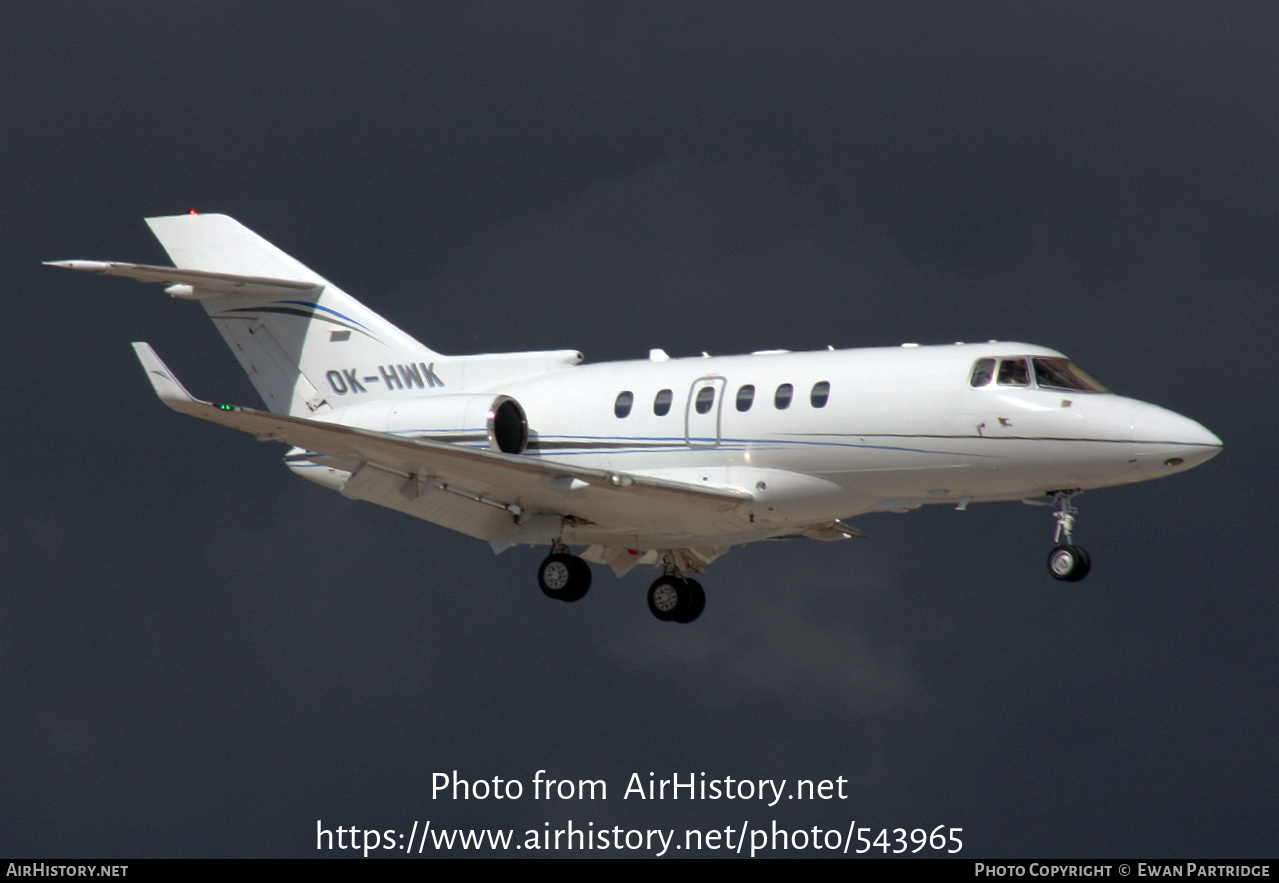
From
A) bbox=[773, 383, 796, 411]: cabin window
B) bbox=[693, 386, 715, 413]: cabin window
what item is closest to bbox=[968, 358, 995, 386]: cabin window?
bbox=[773, 383, 796, 411]: cabin window

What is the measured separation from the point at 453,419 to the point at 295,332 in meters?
4.51

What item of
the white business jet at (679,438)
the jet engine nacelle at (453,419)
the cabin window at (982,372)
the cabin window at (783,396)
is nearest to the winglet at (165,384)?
the white business jet at (679,438)

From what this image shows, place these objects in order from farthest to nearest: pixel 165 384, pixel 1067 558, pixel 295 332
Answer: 1. pixel 295 332
2. pixel 1067 558
3. pixel 165 384

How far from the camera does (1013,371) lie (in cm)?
2508

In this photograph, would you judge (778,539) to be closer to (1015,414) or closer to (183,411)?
(1015,414)

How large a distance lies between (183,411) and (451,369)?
6549mm

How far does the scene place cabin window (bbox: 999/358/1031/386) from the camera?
25.0 metres

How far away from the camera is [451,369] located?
2962 cm

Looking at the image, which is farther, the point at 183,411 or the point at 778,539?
the point at 778,539

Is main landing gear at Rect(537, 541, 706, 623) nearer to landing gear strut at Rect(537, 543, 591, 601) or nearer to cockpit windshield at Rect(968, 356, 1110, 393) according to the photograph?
landing gear strut at Rect(537, 543, 591, 601)

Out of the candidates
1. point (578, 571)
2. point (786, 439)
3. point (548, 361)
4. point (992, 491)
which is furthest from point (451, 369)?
point (992, 491)

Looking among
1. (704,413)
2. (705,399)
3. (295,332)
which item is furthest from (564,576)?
(295,332)

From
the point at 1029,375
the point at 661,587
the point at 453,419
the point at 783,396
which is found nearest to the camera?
the point at 1029,375

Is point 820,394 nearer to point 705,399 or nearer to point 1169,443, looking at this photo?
point 705,399
